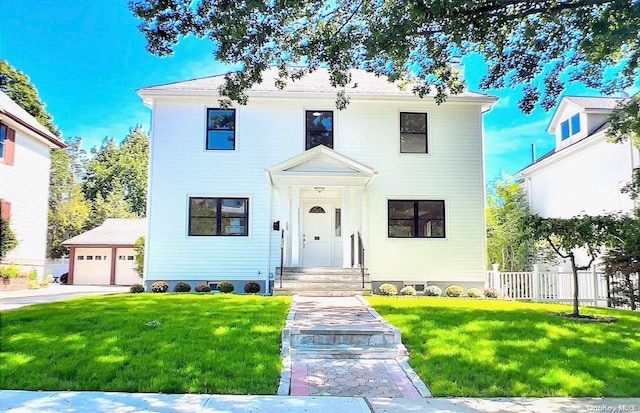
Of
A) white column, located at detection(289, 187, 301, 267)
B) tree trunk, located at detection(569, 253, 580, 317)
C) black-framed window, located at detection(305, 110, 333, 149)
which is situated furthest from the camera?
black-framed window, located at detection(305, 110, 333, 149)

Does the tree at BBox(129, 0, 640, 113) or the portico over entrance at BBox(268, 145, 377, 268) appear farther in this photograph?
the portico over entrance at BBox(268, 145, 377, 268)

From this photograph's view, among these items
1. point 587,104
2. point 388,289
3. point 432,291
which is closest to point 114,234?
point 388,289

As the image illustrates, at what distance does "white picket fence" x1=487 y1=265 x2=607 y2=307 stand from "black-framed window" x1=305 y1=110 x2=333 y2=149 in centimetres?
667

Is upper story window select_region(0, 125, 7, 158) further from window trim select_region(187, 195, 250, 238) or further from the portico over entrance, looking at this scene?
window trim select_region(187, 195, 250, 238)

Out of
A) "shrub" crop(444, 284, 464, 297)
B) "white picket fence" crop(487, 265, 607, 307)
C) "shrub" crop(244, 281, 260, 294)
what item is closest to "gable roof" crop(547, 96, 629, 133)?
"white picket fence" crop(487, 265, 607, 307)

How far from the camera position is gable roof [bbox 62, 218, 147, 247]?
2541 cm

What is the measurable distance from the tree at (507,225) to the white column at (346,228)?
8529mm

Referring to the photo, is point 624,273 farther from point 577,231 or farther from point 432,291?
point 577,231

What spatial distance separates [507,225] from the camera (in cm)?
2072

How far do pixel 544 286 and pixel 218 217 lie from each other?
33.4 ft

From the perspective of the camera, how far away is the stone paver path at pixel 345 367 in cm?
504

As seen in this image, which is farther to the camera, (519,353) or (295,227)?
(295,227)

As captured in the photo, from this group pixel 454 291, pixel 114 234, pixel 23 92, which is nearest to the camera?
pixel 23 92

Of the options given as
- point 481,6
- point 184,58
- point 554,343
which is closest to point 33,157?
point 184,58
